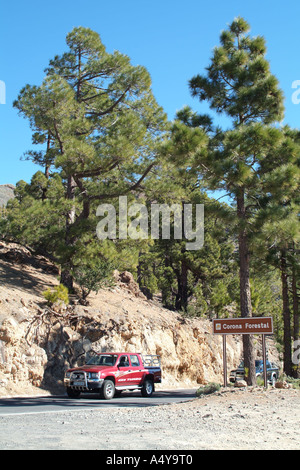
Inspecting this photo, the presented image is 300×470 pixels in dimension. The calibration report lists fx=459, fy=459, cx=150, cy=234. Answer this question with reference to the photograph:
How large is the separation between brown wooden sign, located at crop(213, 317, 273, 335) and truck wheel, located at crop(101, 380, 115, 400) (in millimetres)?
4441

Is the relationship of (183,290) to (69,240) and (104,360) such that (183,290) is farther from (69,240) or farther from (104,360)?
(104,360)

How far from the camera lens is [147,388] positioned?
1934 centimetres

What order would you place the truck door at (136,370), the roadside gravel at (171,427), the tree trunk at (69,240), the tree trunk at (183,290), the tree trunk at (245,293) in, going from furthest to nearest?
the tree trunk at (183,290)
the tree trunk at (69,240)
the truck door at (136,370)
the tree trunk at (245,293)
the roadside gravel at (171,427)

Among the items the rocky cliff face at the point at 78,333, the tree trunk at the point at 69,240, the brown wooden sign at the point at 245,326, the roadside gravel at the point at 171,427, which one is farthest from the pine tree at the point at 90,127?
the roadside gravel at the point at 171,427

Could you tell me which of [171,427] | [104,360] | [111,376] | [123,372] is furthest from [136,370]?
[171,427]

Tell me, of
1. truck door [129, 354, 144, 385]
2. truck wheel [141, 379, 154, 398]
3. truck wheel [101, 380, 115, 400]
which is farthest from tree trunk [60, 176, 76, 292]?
truck wheel [101, 380, 115, 400]

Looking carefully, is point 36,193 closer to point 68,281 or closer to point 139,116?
point 68,281

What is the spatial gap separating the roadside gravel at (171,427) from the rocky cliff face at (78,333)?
8113mm

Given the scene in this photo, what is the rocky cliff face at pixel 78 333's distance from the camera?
19.9m

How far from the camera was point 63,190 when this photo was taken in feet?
84.3

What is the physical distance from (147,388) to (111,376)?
264 centimetres

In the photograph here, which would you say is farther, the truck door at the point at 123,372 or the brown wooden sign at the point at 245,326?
the truck door at the point at 123,372

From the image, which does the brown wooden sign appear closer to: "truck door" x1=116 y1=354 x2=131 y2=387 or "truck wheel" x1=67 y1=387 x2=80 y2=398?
"truck door" x1=116 y1=354 x2=131 y2=387

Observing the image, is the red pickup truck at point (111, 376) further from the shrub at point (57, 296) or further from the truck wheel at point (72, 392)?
the shrub at point (57, 296)
